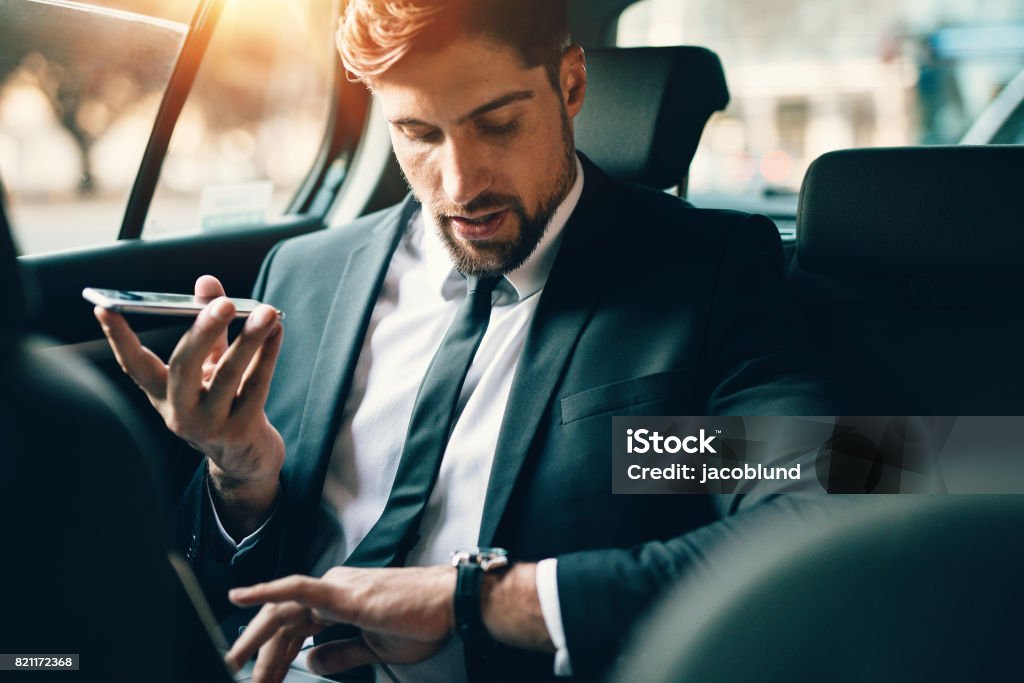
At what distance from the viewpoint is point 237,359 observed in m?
0.99

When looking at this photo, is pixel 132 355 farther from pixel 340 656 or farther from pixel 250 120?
pixel 250 120

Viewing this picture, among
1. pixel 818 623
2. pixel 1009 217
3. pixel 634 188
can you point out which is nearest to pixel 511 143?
pixel 634 188

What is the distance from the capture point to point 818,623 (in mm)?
476

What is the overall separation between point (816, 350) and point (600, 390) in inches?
12.9

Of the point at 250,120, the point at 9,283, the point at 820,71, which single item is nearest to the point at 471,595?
the point at 9,283

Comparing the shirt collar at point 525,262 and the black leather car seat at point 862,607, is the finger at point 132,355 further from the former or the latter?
the black leather car seat at point 862,607

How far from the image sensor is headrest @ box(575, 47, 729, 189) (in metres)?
1.63

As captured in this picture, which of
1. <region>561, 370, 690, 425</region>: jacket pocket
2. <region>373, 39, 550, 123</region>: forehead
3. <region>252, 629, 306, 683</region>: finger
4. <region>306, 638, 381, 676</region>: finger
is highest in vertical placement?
<region>373, 39, 550, 123</region>: forehead

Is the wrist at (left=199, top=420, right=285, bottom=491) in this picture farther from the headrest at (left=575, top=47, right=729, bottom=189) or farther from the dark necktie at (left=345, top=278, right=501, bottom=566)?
the headrest at (left=575, top=47, right=729, bottom=189)

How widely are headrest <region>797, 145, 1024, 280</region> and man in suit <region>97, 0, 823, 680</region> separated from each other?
0.15 m

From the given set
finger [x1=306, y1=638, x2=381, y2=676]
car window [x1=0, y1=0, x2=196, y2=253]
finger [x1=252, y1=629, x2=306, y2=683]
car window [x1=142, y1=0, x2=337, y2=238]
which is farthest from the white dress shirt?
car window [x1=142, y1=0, x2=337, y2=238]

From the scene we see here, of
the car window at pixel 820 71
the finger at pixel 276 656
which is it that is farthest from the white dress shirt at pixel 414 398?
the car window at pixel 820 71

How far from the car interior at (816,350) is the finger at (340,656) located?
1.36 ft

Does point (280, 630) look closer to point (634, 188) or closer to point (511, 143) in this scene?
point (511, 143)
